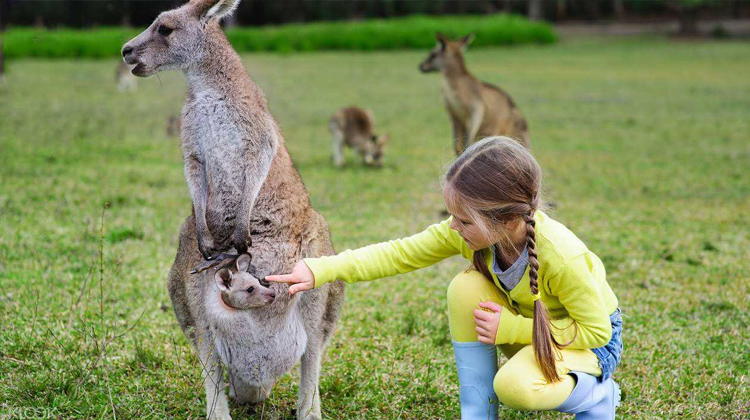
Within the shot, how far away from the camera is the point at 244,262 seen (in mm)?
2260

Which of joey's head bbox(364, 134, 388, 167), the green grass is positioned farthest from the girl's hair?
the green grass

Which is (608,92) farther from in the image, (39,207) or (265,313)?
(265,313)

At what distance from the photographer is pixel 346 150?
8.60 m

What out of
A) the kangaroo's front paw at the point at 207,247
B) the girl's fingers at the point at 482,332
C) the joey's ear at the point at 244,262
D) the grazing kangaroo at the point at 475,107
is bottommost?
the grazing kangaroo at the point at 475,107

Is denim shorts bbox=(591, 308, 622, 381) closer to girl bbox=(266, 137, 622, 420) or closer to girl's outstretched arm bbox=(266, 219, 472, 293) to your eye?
girl bbox=(266, 137, 622, 420)

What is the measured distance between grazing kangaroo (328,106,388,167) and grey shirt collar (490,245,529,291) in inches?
201

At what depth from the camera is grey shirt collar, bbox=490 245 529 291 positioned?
212cm

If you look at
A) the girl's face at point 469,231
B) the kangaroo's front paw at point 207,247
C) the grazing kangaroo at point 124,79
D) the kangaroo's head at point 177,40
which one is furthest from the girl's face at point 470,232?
the grazing kangaroo at point 124,79

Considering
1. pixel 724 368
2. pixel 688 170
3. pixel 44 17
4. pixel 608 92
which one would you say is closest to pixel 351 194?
pixel 688 170

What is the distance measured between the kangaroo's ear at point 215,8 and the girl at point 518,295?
2.83ft

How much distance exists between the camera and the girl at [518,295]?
6.73 ft

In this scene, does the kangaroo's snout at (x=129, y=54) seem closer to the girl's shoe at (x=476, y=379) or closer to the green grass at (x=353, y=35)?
the girl's shoe at (x=476, y=379)

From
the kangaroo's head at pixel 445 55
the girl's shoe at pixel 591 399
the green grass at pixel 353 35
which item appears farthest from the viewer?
the green grass at pixel 353 35

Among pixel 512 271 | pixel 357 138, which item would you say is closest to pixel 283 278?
pixel 512 271
